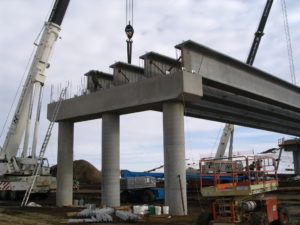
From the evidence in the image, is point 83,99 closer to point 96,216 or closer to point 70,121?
point 70,121

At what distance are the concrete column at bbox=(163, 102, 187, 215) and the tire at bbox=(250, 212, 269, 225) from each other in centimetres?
601

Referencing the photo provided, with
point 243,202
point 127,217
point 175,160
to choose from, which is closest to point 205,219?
point 243,202

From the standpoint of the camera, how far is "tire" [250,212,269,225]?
971cm

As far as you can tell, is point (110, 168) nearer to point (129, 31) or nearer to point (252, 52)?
point (129, 31)

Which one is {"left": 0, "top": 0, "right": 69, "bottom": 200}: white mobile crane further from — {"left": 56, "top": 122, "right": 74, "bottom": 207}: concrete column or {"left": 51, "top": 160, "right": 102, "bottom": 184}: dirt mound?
{"left": 51, "top": 160, "right": 102, "bottom": 184}: dirt mound

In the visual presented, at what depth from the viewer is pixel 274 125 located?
3394 cm

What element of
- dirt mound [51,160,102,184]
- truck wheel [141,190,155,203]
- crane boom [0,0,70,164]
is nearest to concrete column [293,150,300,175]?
dirt mound [51,160,102,184]

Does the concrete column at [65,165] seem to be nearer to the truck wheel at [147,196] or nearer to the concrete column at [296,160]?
the truck wheel at [147,196]

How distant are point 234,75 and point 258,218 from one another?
10.4m

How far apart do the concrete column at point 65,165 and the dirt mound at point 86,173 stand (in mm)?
34709

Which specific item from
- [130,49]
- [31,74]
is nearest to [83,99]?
[130,49]

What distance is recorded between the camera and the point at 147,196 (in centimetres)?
2475

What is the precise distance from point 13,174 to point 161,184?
12505 mm

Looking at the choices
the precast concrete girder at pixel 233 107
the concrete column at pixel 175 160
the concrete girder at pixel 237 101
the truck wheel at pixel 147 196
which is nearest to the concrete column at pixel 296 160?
the precast concrete girder at pixel 233 107
